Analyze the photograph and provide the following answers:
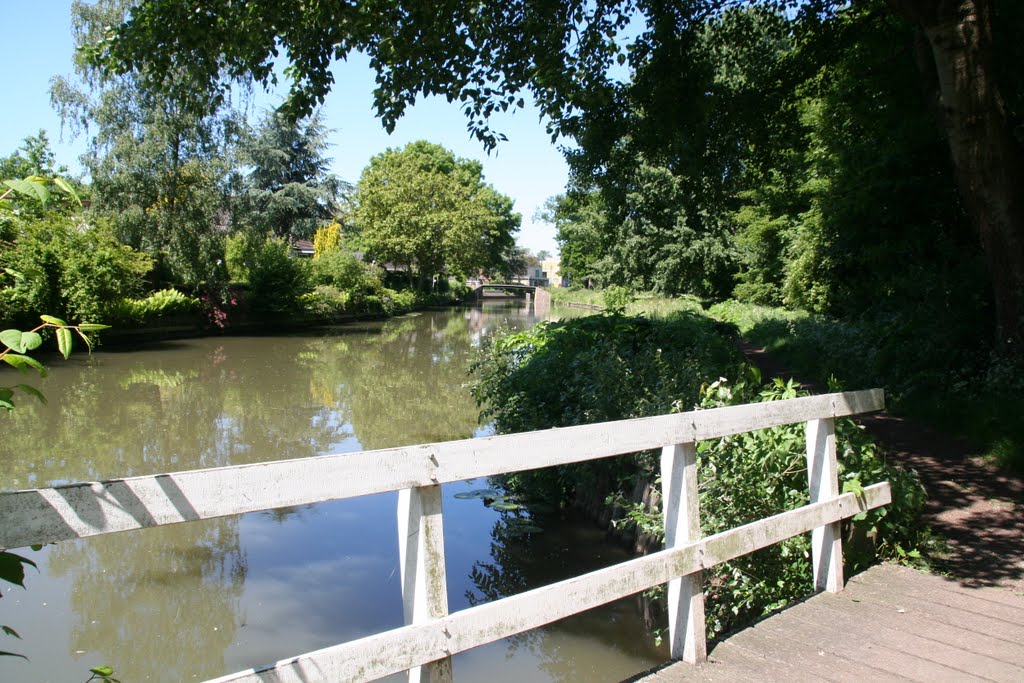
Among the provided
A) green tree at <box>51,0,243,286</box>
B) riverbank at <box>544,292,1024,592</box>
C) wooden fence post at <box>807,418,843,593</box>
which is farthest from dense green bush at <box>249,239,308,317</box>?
wooden fence post at <box>807,418,843,593</box>

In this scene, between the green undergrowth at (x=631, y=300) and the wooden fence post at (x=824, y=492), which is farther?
the green undergrowth at (x=631, y=300)

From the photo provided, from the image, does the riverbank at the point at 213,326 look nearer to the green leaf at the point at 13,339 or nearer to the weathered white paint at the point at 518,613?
the weathered white paint at the point at 518,613

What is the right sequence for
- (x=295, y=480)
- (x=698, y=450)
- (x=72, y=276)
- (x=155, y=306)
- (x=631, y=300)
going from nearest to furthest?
(x=295, y=480), (x=698, y=450), (x=72, y=276), (x=155, y=306), (x=631, y=300)

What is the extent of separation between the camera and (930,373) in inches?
374

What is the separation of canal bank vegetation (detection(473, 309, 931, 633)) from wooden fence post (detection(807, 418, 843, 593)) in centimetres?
26

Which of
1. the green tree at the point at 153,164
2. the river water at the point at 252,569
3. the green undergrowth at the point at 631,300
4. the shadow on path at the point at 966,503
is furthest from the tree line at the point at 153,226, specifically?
the green undergrowth at the point at 631,300

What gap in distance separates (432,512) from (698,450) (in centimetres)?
311

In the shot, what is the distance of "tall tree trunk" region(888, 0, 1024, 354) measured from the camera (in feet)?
24.7

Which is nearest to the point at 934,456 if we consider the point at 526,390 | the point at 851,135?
the point at 526,390

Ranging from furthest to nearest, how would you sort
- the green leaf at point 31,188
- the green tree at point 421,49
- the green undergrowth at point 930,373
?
the green tree at point 421,49
the green undergrowth at point 930,373
the green leaf at point 31,188

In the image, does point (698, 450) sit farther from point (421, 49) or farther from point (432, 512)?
point (421, 49)

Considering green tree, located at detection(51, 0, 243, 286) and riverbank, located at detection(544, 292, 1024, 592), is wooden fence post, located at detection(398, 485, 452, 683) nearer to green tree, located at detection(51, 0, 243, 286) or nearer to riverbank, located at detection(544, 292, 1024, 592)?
riverbank, located at detection(544, 292, 1024, 592)

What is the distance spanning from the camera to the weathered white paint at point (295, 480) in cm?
174

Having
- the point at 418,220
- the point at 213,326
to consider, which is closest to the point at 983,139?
the point at 213,326
